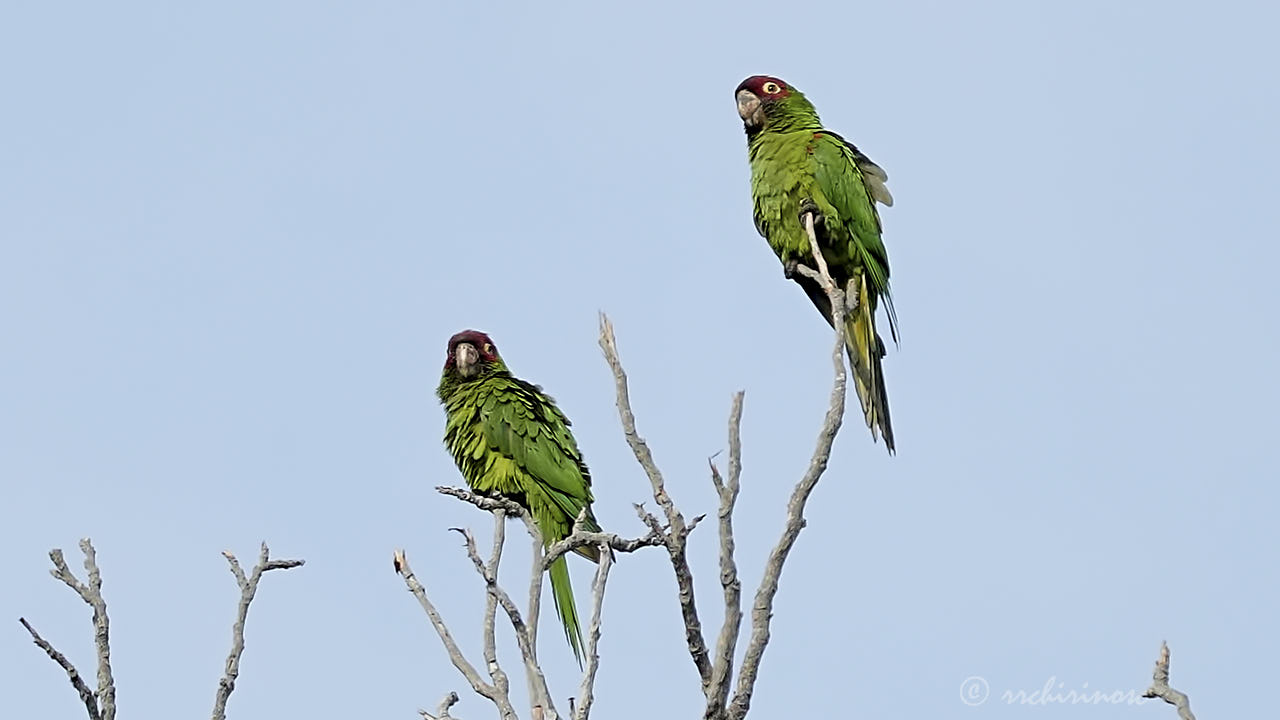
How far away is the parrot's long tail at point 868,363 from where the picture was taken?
702 centimetres

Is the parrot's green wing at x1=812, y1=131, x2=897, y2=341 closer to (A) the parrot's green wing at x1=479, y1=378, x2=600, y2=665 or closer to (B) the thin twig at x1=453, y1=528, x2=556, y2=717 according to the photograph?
(A) the parrot's green wing at x1=479, y1=378, x2=600, y2=665

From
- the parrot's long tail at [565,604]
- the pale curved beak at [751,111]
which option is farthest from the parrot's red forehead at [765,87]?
the parrot's long tail at [565,604]

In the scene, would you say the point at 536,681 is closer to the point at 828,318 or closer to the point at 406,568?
the point at 406,568

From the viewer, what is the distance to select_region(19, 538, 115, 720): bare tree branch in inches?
145

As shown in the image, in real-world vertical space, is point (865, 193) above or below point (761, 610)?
above

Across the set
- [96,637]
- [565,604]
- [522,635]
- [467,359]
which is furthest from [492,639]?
[467,359]

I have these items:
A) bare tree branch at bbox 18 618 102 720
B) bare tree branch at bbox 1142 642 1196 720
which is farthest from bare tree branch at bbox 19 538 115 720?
bare tree branch at bbox 1142 642 1196 720

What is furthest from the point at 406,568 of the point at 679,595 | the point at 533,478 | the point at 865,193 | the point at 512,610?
the point at 865,193

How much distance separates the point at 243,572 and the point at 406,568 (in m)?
0.48

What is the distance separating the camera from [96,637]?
12.4 ft

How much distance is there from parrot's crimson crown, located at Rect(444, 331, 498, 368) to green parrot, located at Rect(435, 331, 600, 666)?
22 cm

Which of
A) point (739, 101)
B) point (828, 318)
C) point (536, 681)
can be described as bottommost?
point (536, 681)

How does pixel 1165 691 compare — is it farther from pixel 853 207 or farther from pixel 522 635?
pixel 853 207

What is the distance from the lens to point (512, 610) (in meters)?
3.89
